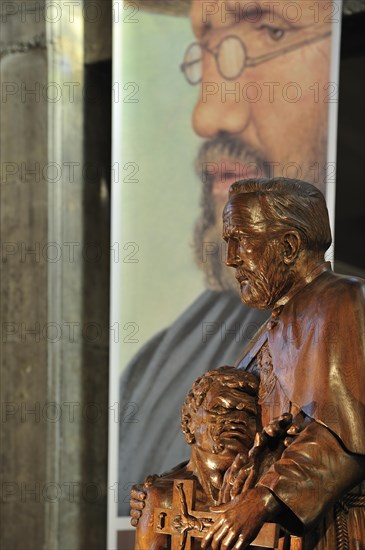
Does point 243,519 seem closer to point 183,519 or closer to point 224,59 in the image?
point 183,519

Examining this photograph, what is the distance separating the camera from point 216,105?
5992 millimetres

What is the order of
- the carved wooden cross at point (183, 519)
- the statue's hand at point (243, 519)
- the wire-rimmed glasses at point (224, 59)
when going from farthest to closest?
the wire-rimmed glasses at point (224, 59), the carved wooden cross at point (183, 519), the statue's hand at point (243, 519)

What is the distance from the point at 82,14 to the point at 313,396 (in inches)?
164

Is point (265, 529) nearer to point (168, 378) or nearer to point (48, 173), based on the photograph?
point (168, 378)

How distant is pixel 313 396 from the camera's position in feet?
9.53

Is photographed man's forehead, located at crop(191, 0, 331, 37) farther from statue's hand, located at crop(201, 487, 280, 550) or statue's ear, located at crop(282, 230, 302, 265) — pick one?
statue's hand, located at crop(201, 487, 280, 550)

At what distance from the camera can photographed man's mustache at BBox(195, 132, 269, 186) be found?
6004mm

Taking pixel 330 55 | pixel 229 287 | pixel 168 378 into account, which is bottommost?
pixel 168 378

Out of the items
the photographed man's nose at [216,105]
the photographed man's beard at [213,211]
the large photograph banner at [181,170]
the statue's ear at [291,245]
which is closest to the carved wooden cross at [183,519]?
the statue's ear at [291,245]

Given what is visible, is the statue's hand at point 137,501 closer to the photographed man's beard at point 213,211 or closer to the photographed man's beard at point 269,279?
the photographed man's beard at point 269,279

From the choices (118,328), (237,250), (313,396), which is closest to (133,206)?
(118,328)

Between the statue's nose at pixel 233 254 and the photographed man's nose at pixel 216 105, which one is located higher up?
the photographed man's nose at pixel 216 105

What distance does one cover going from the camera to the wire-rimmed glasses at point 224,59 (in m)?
5.95

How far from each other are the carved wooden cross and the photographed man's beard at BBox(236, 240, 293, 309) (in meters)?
0.59
